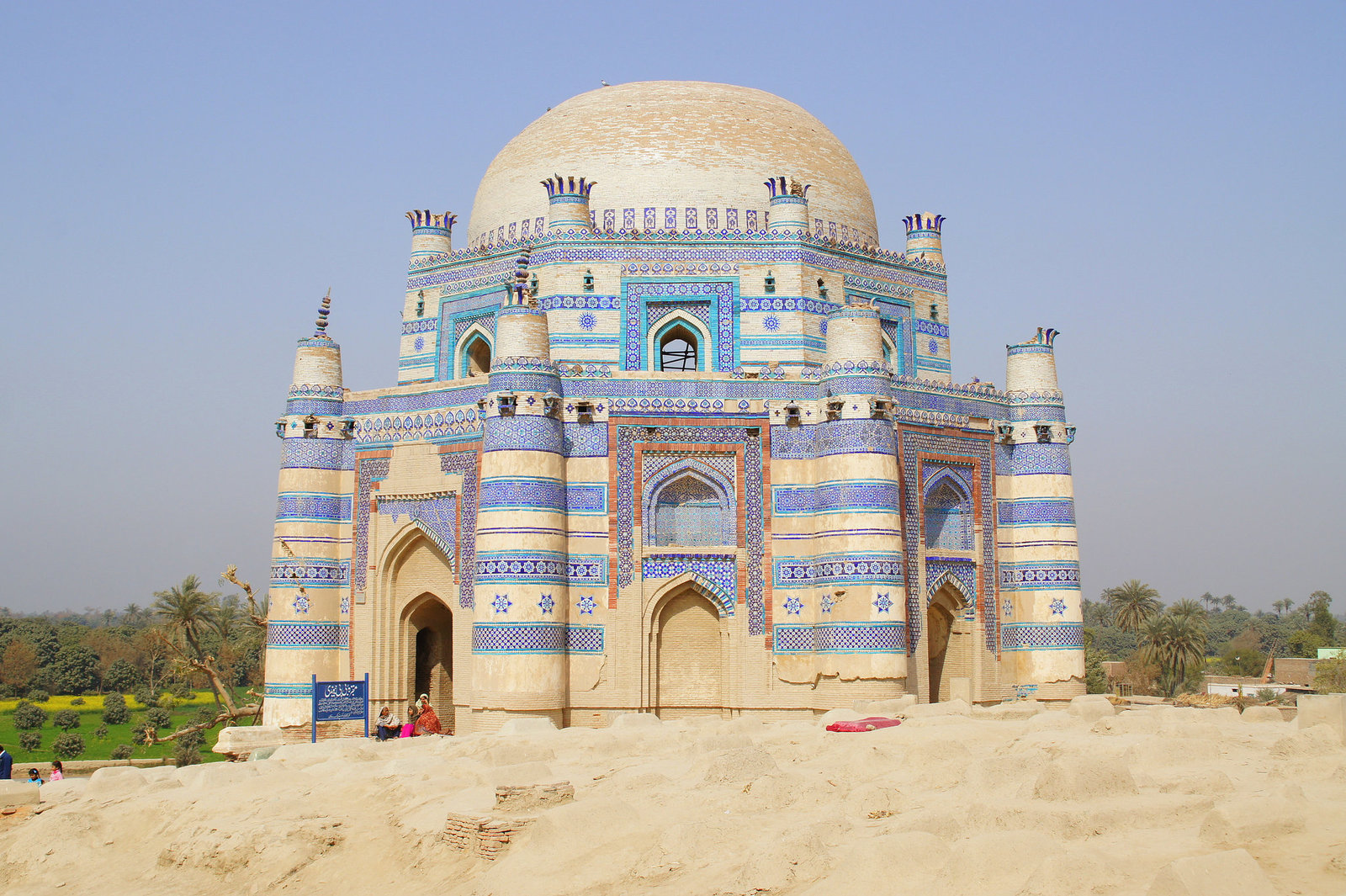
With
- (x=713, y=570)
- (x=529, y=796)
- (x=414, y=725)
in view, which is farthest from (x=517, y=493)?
(x=529, y=796)

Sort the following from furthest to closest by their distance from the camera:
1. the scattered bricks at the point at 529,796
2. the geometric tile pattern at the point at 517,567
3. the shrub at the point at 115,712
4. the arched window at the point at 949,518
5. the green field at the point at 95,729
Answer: the shrub at the point at 115,712, the green field at the point at 95,729, the arched window at the point at 949,518, the geometric tile pattern at the point at 517,567, the scattered bricks at the point at 529,796

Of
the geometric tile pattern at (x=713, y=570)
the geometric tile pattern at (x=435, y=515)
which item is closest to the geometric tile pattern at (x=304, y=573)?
the geometric tile pattern at (x=435, y=515)

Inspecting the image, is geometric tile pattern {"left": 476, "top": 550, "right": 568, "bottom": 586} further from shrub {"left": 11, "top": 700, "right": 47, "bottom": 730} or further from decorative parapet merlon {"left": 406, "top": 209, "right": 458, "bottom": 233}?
shrub {"left": 11, "top": 700, "right": 47, "bottom": 730}

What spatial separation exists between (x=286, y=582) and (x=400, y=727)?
4292mm

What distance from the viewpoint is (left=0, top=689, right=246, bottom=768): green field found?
44.7m

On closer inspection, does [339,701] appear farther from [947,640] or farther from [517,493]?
[947,640]

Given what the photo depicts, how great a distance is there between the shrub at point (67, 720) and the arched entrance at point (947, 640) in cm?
3774

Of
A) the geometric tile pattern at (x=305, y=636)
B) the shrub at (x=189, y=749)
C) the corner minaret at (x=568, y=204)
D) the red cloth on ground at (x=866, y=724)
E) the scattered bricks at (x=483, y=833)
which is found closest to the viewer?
the scattered bricks at (x=483, y=833)

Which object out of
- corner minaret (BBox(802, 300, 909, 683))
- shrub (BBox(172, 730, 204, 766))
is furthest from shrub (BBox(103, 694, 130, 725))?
corner minaret (BBox(802, 300, 909, 683))

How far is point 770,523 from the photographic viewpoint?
23500mm

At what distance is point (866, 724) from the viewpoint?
18188mm

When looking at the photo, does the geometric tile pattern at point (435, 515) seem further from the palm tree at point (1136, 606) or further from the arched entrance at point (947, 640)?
the palm tree at point (1136, 606)

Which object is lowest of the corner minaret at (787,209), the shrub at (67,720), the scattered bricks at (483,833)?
the shrub at (67,720)

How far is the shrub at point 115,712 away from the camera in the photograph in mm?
→ 53938
